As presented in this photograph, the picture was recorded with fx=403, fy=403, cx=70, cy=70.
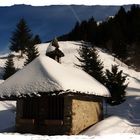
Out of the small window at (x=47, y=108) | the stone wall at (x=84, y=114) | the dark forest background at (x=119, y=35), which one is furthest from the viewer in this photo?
the dark forest background at (x=119, y=35)

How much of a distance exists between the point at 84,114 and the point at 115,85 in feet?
34.5

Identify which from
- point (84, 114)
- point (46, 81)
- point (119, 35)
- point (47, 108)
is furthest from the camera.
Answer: point (119, 35)

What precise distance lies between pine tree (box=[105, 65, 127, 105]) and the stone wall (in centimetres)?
813

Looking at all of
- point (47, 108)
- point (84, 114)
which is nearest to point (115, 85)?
point (84, 114)

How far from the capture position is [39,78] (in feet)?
61.2

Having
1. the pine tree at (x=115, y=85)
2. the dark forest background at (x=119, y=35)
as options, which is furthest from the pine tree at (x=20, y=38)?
the pine tree at (x=115, y=85)

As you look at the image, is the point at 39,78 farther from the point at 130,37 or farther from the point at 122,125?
the point at 130,37

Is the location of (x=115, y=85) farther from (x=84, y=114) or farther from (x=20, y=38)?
(x=20, y=38)

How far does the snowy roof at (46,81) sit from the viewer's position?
1769 cm

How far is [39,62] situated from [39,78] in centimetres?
176

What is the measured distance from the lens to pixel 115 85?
96.7ft

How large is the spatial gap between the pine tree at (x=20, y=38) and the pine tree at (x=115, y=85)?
3758 centimetres

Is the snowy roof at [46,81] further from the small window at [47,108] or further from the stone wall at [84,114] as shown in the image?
the small window at [47,108]

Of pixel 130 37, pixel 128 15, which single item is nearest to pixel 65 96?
pixel 130 37
